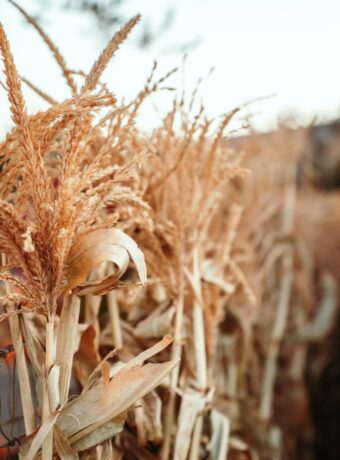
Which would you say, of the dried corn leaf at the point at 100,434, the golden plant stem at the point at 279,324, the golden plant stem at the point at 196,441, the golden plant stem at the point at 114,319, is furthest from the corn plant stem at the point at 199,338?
the golden plant stem at the point at 279,324

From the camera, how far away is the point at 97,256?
658 millimetres

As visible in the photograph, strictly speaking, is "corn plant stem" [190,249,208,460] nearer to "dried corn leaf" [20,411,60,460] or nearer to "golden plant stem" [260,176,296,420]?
"dried corn leaf" [20,411,60,460]

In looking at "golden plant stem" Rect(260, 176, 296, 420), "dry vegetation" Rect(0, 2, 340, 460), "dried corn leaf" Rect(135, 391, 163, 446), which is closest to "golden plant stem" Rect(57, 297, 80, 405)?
"dry vegetation" Rect(0, 2, 340, 460)

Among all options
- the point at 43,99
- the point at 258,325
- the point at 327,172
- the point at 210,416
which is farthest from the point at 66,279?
the point at 327,172

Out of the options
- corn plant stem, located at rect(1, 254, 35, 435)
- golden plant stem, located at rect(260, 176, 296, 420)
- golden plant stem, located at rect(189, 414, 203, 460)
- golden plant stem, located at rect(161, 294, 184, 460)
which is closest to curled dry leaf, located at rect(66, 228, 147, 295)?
corn plant stem, located at rect(1, 254, 35, 435)

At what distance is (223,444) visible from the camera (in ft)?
3.37

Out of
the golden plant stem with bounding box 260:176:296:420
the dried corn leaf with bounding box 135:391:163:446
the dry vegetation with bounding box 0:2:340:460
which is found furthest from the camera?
the golden plant stem with bounding box 260:176:296:420

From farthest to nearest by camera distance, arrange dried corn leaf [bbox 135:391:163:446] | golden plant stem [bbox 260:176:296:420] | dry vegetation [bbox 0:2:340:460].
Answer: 1. golden plant stem [bbox 260:176:296:420]
2. dried corn leaf [bbox 135:391:163:446]
3. dry vegetation [bbox 0:2:340:460]

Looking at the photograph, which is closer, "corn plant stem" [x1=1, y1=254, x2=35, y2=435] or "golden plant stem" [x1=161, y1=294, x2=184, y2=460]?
"corn plant stem" [x1=1, y1=254, x2=35, y2=435]

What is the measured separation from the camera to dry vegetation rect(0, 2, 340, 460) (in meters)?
0.61

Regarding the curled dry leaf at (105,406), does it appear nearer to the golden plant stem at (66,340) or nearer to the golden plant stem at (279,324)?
the golden plant stem at (66,340)

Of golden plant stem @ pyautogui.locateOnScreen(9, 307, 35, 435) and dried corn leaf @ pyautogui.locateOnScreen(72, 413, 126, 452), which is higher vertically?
golden plant stem @ pyautogui.locateOnScreen(9, 307, 35, 435)

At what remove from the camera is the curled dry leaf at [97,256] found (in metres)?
0.65

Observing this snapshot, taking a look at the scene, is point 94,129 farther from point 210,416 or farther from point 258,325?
point 258,325
